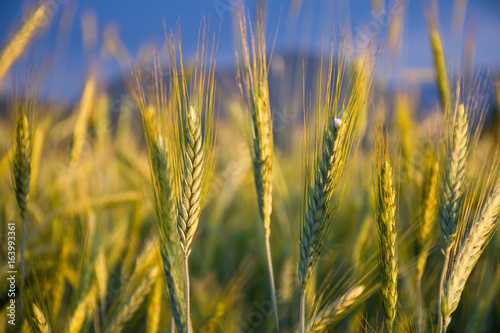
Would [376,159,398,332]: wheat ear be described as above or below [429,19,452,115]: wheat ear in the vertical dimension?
below

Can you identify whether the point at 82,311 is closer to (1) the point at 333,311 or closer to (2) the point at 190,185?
(2) the point at 190,185

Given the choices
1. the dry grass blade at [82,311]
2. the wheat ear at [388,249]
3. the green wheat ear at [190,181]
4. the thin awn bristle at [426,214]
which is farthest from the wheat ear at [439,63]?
the dry grass blade at [82,311]

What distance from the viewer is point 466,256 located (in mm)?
823

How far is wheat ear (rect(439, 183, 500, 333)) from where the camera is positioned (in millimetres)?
812

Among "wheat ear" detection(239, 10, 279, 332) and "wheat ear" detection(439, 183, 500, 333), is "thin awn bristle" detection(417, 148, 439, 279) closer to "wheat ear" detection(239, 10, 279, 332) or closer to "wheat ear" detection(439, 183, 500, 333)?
"wheat ear" detection(439, 183, 500, 333)

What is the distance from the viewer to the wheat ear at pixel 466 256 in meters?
0.81

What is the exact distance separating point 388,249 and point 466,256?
7.6 inches

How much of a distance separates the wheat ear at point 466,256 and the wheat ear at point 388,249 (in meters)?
0.12

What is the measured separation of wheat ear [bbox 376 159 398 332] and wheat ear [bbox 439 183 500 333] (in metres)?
0.12

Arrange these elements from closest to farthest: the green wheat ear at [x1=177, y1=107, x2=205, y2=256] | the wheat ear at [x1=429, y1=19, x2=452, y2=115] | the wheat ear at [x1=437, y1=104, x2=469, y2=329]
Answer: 1. the green wheat ear at [x1=177, y1=107, x2=205, y2=256]
2. the wheat ear at [x1=437, y1=104, x2=469, y2=329]
3. the wheat ear at [x1=429, y1=19, x2=452, y2=115]

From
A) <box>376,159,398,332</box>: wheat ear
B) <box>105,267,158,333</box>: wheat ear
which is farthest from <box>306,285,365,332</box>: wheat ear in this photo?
<box>105,267,158,333</box>: wheat ear

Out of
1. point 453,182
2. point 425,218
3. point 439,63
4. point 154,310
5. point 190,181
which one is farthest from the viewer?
point 439,63

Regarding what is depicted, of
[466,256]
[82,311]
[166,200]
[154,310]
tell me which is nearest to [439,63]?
[466,256]

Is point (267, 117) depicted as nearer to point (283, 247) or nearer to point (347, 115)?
point (347, 115)
